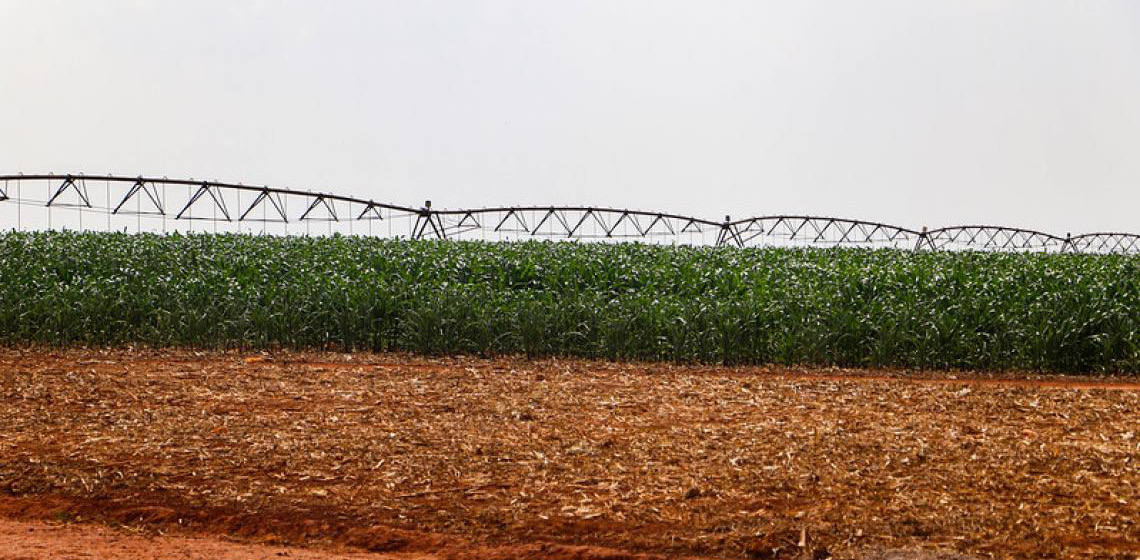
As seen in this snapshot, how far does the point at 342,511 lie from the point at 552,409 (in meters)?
3.49

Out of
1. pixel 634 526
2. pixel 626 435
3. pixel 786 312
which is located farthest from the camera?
pixel 786 312

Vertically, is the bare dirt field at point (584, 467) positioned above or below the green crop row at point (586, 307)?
below

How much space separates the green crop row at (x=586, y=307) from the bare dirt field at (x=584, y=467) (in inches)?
139

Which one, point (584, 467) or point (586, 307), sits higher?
point (586, 307)

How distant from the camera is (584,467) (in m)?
7.40

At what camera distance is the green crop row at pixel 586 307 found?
15125 mm

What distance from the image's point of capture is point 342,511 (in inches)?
259

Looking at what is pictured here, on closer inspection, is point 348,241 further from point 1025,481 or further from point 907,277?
point 1025,481

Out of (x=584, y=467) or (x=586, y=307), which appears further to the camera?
(x=586, y=307)

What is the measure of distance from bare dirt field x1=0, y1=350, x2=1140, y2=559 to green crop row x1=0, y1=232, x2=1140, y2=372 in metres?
3.53

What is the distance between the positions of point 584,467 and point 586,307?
27.6 feet

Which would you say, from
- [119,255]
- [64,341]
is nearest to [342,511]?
[64,341]

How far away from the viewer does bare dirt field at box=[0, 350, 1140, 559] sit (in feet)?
20.0

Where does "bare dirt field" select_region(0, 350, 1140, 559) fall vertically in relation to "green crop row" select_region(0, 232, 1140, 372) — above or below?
below
